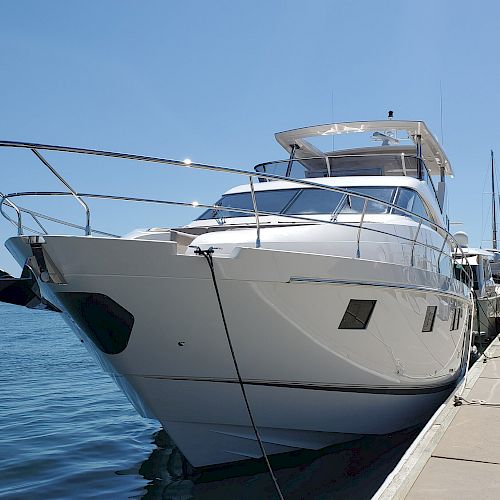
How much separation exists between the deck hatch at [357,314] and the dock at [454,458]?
1.02 metres

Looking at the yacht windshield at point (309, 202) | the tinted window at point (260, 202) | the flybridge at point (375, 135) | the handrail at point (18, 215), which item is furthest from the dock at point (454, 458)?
the flybridge at point (375, 135)

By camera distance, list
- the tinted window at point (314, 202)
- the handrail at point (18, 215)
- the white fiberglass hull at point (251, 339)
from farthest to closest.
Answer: the tinted window at point (314, 202), the handrail at point (18, 215), the white fiberglass hull at point (251, 339)

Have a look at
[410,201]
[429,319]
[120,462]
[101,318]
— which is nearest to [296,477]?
[429,319]

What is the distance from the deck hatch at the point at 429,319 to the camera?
6.00 metres

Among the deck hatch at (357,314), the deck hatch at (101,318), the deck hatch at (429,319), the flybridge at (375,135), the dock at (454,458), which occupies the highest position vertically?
the flybridge at (375,135)

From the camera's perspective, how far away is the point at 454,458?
4105 mm

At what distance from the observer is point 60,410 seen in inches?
372

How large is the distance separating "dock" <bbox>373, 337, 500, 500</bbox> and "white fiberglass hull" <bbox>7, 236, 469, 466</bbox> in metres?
0.75

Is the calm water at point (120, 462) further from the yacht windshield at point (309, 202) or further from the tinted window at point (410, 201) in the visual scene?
the tinted window at point (410, 201)

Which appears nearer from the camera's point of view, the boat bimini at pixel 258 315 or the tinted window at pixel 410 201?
the boat bimini at pixel 258 315

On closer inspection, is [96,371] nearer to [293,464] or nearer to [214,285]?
[293,464]

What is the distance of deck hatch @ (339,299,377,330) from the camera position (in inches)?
196

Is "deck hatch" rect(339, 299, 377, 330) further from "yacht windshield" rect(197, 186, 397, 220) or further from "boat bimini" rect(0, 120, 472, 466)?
"yacht windshield" rect(197, 186, 397, 220)

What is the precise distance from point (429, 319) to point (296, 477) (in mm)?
2100
